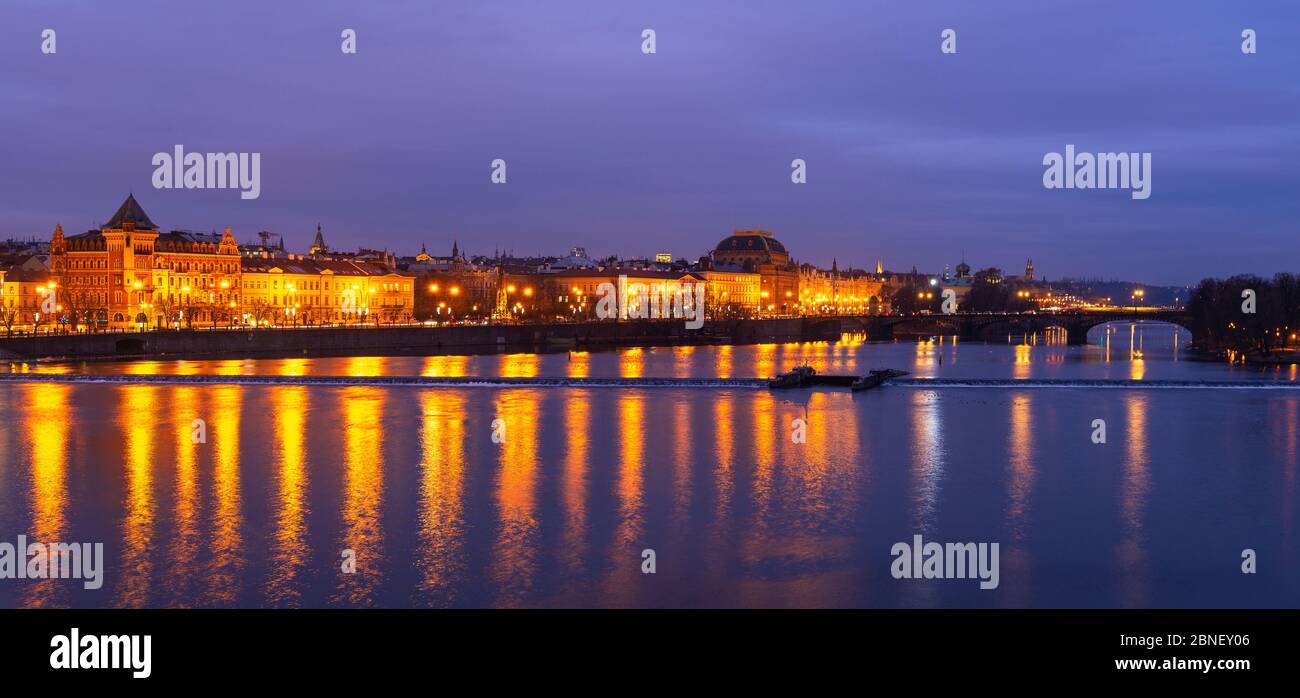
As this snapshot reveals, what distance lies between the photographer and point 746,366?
44375mm

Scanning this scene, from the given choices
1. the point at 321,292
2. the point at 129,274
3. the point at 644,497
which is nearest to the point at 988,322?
the point at 321,292

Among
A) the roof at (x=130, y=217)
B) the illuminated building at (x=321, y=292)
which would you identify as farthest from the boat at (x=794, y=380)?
the roof at (x=130, y=217)

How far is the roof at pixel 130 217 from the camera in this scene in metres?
68.8

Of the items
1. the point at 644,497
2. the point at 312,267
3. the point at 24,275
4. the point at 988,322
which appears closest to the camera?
the point at 644,497

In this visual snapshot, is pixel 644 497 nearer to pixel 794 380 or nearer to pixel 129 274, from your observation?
pixel 794 380

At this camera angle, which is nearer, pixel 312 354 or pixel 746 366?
pixel 746 366

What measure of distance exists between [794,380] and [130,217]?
1988 inches

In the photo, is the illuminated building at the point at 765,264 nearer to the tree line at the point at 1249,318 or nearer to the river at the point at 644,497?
the tree line at the point at 1249,318

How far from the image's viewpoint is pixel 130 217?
69000 mm

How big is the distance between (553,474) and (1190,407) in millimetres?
17079

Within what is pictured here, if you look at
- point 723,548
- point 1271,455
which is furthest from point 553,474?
point 1271,455
